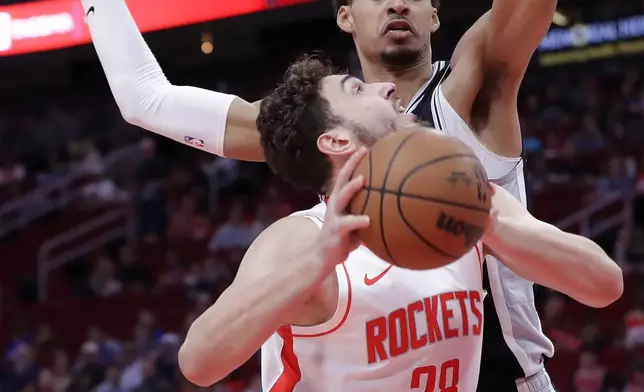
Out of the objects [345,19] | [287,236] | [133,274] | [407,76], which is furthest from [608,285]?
[133,274]

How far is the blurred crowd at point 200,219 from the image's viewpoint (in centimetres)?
924

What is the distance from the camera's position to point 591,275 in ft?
7.83

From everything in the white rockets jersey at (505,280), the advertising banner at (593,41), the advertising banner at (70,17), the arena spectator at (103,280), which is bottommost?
the arena spectator at (103,280)

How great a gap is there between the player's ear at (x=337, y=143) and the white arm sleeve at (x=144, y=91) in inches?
49.9

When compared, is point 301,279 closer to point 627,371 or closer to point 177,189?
point 627,371

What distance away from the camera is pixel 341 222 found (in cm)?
215

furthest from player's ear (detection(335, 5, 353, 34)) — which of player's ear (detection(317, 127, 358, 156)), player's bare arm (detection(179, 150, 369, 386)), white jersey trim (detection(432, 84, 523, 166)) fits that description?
player's bare arm (detection(179, 150, 369, 386))

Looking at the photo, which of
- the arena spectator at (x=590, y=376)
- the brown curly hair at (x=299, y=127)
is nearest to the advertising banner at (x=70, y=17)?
the arena spectator at (x=590, y=376)

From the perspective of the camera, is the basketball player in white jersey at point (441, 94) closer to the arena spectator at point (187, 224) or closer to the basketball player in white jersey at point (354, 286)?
the basketball player in white jersey at point (354, 286)

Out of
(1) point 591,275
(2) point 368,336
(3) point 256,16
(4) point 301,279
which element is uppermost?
(4) point 301,279

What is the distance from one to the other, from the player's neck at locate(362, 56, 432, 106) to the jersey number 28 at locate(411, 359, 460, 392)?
1.21 m

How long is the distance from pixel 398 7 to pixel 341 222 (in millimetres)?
1601

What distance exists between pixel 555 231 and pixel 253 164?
35.0 feet

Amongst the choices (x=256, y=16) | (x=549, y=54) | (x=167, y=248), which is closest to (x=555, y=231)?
(x=256, y=16)
